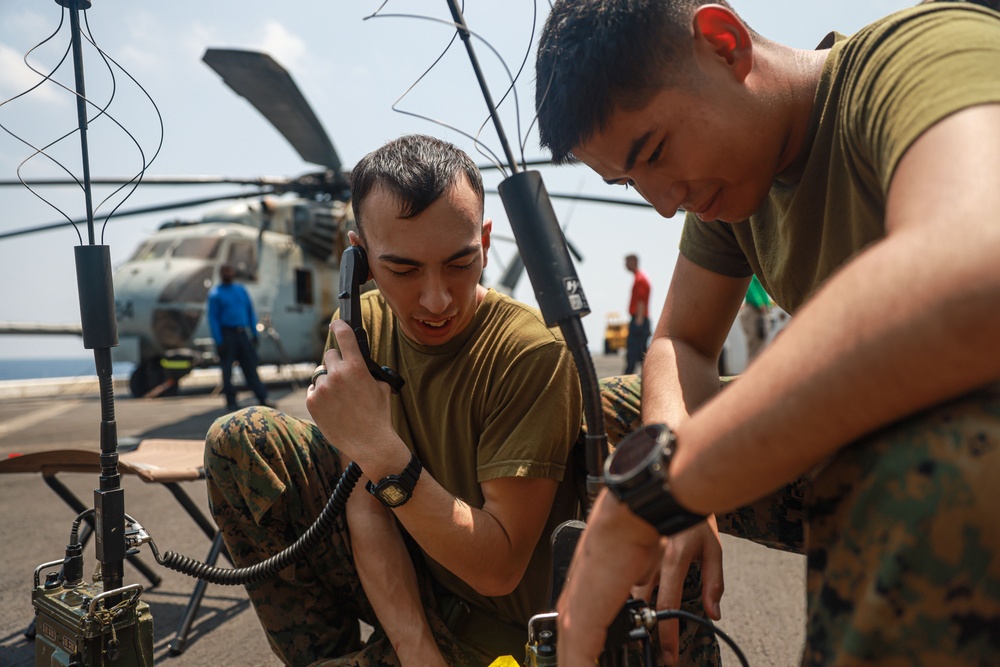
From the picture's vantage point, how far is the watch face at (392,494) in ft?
4.39

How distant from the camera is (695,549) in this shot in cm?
125

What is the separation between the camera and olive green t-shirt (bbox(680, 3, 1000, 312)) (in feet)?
2.68

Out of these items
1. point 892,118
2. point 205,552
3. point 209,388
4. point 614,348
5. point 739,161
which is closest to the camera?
point 892,118

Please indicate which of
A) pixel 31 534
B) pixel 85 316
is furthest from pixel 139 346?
pixel 85 316

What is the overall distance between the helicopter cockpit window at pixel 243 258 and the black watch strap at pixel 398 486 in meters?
10.2

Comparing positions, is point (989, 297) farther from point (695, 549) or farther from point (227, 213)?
point (227, 213)

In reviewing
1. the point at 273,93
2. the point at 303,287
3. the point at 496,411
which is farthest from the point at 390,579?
the point at 303,287

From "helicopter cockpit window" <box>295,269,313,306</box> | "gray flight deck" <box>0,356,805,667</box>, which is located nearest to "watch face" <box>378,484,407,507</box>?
"gray flight deck" <box>0,356,805,667</box>

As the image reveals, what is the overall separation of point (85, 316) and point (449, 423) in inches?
30.4

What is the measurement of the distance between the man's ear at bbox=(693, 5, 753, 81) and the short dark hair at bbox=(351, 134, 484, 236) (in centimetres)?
64

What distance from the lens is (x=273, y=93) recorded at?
713cm

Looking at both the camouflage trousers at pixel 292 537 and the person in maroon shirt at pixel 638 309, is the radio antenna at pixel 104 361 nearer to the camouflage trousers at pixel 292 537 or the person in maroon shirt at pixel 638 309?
the camouflage trousers at pixel 292 537

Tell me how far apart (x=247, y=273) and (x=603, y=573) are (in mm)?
10903

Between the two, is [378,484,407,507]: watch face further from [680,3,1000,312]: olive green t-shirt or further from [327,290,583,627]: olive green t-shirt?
[680,3,1000,312]: olive green t-shirt
